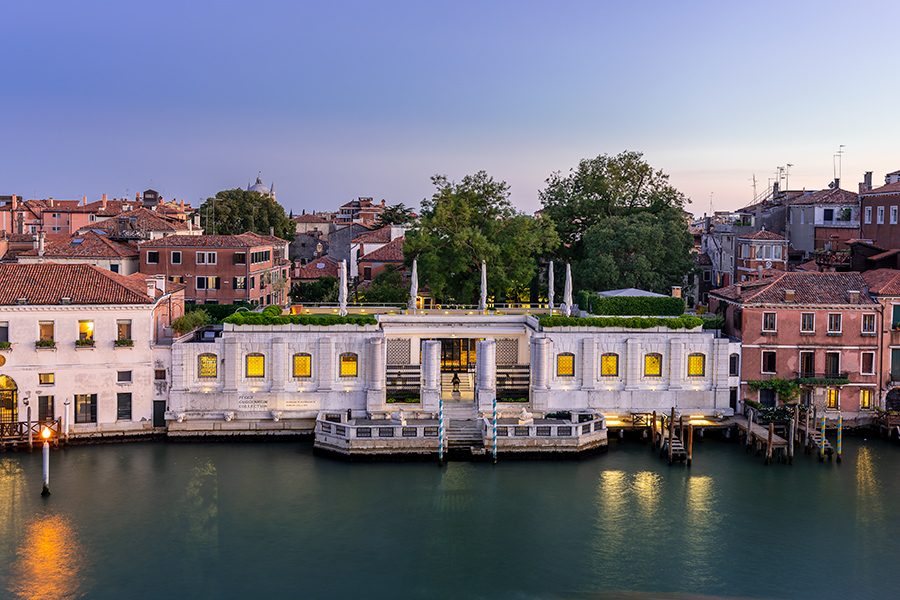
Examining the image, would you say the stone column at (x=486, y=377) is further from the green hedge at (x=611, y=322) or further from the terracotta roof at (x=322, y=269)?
the terracotta roof at (x=322, y=269)

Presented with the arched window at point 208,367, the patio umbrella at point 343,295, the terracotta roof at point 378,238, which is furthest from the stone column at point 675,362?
the terracotta roof at point 378,238

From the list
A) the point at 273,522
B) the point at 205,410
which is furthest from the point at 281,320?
the point at 273,522

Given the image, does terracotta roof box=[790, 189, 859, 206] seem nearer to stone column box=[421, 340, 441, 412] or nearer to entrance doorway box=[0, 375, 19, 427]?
stone column box=[421, 340, 441, 412]

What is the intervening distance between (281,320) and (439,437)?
1029 cm

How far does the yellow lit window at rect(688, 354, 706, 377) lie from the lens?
44438 mm

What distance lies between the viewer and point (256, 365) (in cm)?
4325

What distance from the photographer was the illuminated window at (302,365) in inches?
1709

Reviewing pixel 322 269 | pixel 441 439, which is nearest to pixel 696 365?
pixel 441 439

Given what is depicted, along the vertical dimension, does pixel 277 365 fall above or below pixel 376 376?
above

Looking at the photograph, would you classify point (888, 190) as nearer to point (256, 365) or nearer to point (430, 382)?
point (430, 382)

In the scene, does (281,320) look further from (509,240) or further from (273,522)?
(509,240)

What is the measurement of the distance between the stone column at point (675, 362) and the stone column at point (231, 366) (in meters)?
21.9

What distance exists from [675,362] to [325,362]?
17.8 metres

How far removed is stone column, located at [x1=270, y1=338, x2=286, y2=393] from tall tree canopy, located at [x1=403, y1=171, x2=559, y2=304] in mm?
14171
